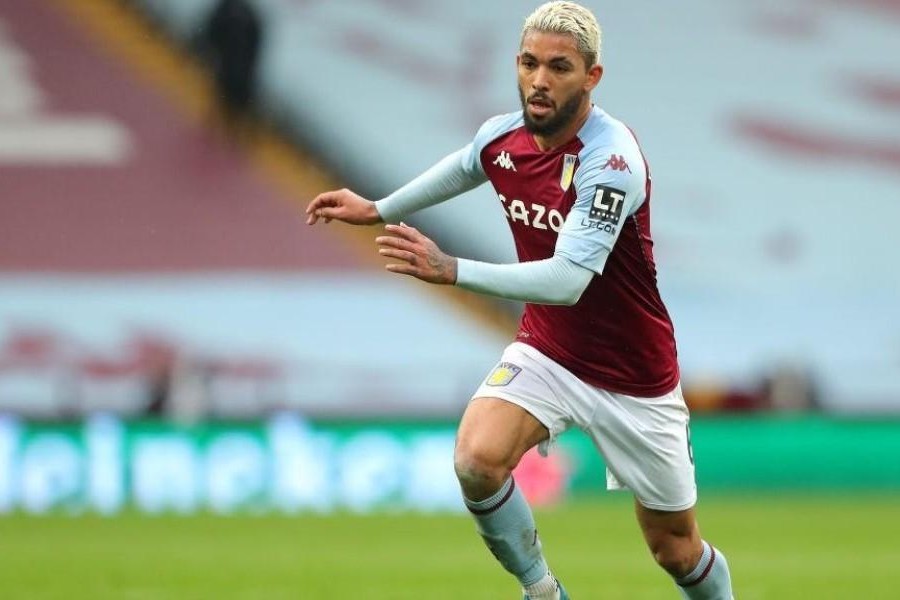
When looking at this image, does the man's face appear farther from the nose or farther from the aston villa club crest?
the aston villa club crest

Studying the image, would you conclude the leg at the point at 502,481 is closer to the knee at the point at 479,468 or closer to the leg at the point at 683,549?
the knee at the point at 479,468

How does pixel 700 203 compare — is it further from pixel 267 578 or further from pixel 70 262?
pixel 267 578

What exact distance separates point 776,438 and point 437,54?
7785 mm

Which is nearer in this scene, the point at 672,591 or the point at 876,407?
the point at 672,591

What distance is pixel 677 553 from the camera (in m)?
7.31

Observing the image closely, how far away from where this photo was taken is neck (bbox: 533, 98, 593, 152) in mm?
6871

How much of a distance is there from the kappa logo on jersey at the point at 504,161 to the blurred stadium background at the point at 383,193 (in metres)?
11.2

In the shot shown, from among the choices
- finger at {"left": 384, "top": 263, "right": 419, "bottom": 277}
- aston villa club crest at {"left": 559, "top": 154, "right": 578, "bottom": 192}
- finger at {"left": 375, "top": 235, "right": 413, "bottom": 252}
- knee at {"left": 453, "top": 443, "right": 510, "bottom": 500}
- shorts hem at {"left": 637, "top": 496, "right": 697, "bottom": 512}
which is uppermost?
aston villa club crest at {"left": 559, "top": 154, "right": 578, "bottom": 192}

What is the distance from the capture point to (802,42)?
2450 cm

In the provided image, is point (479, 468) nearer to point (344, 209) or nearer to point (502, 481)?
point (502, 481)

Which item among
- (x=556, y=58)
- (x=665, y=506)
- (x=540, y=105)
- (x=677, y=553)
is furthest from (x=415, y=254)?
(x=677, y=553)

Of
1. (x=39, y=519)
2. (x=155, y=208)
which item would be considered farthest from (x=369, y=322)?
(x=39, y=519)

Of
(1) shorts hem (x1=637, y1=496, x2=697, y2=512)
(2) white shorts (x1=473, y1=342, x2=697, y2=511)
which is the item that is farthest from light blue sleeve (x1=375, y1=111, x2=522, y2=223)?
(1) shorts hem (x1=637, y1=496, x2=697, y2=512)

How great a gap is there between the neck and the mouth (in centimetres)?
15
